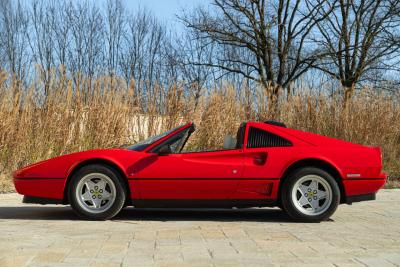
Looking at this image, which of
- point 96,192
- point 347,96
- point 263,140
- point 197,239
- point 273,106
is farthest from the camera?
point 273,106

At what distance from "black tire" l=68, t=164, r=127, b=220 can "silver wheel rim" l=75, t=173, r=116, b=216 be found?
0.03 m

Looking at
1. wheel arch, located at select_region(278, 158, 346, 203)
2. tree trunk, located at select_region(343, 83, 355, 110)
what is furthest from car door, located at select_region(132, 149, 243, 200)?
tree trunk, located at select_region(343, 83, 355, 110)

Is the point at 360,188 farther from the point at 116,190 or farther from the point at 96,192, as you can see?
the point at 96,192

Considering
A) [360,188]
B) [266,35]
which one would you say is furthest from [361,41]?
[360,188]

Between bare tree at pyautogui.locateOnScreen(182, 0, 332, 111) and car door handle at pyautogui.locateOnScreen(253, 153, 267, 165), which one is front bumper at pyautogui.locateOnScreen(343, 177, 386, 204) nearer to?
car door handle at pyautogui.locateOnScreen(253, 153, 267, 165)

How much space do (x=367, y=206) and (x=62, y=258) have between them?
551cm

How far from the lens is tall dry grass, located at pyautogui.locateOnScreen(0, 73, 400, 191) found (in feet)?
38.6

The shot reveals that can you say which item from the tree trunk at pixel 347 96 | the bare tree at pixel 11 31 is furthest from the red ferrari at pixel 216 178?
the bare tree at pixel 11 31

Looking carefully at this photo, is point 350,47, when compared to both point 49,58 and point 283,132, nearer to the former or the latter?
point 49,58

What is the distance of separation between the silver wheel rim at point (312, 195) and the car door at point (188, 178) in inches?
29.4

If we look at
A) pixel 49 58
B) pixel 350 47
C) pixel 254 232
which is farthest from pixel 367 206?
pixel 49 58

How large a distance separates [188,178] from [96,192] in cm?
113

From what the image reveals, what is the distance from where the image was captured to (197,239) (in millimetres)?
5266

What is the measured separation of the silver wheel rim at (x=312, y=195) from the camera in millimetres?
6426
